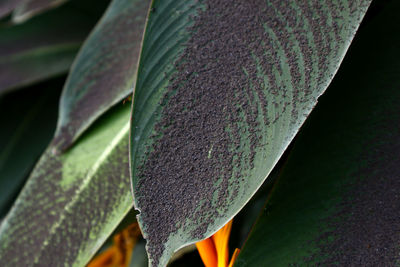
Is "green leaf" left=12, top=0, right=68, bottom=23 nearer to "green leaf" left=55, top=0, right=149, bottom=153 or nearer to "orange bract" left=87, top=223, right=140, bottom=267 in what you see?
"green leaf" left=55, top=0, right=149, bottom=153

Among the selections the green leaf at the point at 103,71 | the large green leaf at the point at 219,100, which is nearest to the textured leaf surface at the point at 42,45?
the green leaf at the point at 103,71

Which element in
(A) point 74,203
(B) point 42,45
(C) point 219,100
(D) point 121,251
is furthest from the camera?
(B) point 42,45

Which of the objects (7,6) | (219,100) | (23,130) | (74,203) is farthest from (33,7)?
(219,100)

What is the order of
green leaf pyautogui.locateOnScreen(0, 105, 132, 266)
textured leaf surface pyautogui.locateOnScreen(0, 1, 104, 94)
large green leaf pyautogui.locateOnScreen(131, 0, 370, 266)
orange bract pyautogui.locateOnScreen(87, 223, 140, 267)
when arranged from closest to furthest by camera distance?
large green leaf pyautogui.locateOnScreen(131, 0, 370, 266) → green leaf pyautogui.locateOnScreen(0, 105, 132, 266) → orange bract pyautogui.locateOnScreen(87, 223, 140, 267) → textured leaf surface pyautogui.locateOnScreen(0, 1, 104, 94)

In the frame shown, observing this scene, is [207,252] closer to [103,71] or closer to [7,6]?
[103,71]

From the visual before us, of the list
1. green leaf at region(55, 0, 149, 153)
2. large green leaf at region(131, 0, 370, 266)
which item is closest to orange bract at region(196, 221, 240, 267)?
large green leaf at region(131, 0, 370, 266)

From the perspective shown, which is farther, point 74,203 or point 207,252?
point 74,203

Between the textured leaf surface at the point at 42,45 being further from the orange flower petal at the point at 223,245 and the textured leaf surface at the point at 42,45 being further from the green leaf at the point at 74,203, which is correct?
the orange flower petal at the point at 223,245
